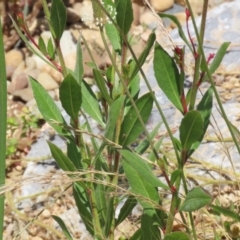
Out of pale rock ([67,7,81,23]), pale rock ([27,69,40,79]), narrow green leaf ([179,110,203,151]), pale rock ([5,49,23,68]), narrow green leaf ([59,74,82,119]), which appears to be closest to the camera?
narrow green leaf ([179,110,203,151])

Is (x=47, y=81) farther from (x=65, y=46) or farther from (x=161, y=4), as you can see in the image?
(x=161, y=4)

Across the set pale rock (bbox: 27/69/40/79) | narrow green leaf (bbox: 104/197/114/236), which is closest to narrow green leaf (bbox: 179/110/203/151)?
narrow green leaf (bbox: 104/197/114/236)

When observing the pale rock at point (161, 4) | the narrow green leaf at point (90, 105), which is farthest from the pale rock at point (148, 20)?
the narrow green leaf at point (90, 105)

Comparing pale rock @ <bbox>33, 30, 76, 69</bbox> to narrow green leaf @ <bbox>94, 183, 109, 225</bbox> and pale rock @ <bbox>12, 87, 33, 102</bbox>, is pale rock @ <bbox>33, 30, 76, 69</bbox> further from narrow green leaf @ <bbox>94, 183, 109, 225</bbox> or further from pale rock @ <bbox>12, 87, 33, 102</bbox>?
narrow green leaf @ <bbox>94, 183, 109, 225</bbox>

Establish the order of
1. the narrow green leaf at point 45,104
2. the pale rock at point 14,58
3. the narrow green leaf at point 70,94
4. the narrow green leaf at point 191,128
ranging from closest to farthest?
the narrow green leaf at point 191,128
the narrow green leaf at point 70,94
the narrow green leaf at point 45,104
the pale rock at point 14,58

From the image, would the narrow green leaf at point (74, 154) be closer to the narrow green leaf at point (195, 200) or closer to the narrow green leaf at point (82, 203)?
the narrow green leaf at point (82, 203)

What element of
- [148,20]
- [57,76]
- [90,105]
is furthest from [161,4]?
[90,105]

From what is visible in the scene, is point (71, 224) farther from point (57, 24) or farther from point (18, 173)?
point (57, 24)
